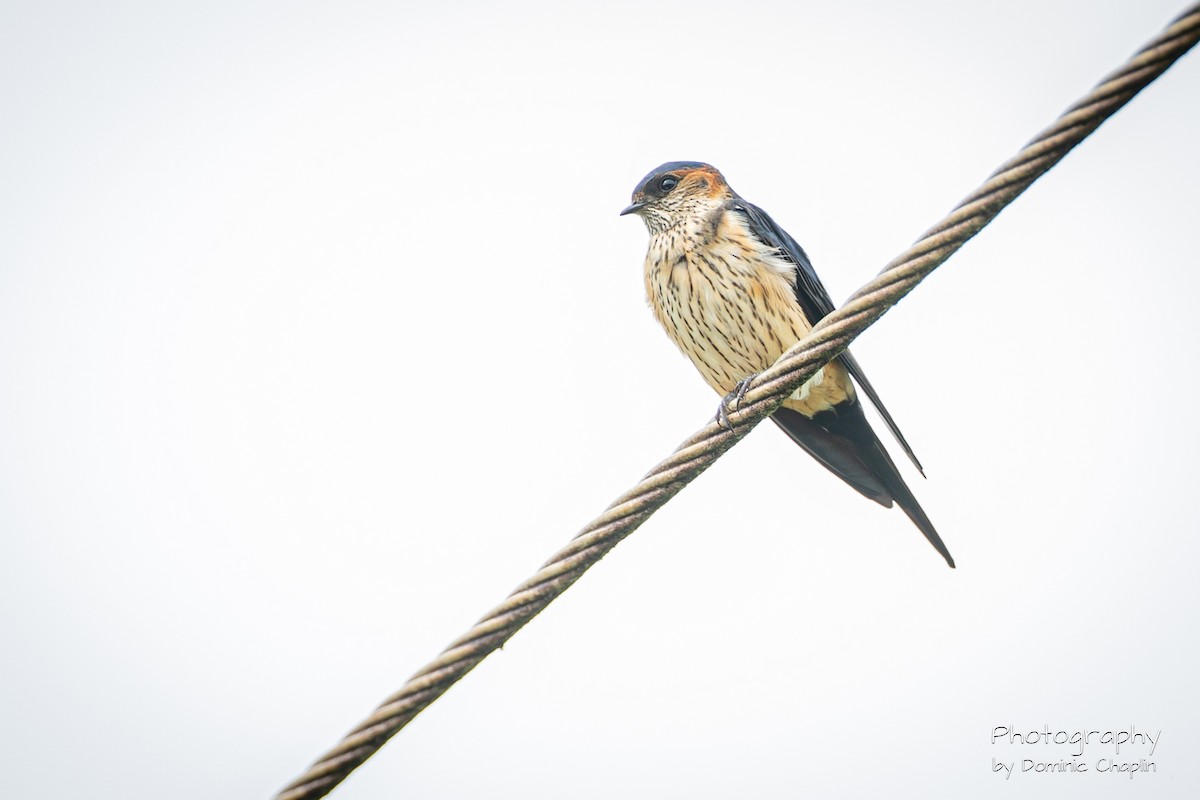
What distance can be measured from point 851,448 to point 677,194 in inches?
69.8

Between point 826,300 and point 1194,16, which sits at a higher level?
point 826,300

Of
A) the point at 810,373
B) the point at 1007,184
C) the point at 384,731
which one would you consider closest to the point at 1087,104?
the point at 1007,184

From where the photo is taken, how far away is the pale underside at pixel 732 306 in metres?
4.88

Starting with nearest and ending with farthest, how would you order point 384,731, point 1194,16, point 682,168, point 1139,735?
point 1194,16
point 384,731
point 682,168
point 1139,735

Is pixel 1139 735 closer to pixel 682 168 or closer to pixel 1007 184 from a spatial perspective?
pixel 682 168

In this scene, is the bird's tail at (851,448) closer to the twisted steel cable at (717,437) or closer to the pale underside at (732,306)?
the pale underside at (732,306)

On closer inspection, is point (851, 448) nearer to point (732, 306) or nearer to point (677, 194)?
point (732, 306)

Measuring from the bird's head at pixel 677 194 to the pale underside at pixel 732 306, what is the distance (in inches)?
9.2

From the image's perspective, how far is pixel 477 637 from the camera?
8.00 feet

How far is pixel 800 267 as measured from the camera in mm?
5176

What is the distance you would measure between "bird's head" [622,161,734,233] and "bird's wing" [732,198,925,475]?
0.17 meters

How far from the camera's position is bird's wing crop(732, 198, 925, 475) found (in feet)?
15.4

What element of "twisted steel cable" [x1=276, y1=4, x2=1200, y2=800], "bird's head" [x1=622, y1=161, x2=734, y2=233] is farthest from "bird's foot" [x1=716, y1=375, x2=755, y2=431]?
"bird's head" [x1=622, y1=161, x2=734, y2=233]

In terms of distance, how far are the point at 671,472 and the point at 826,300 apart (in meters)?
2.71
